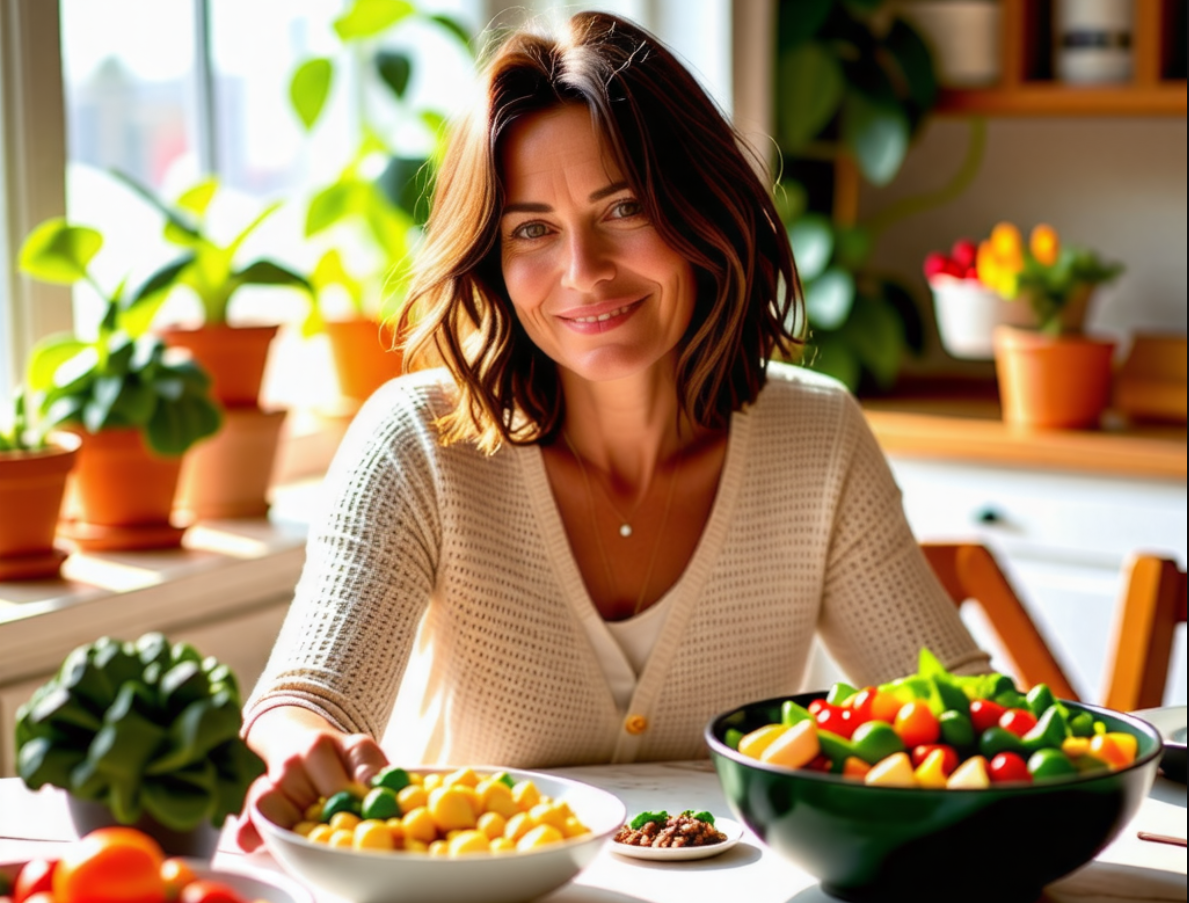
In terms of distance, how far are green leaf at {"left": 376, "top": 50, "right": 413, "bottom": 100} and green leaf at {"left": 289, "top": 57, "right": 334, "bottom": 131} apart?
9 centimetres

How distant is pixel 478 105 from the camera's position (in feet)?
5.23

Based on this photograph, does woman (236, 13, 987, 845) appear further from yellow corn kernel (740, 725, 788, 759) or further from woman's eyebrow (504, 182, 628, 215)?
yellow corn kernel (740, 725, 788, 759)

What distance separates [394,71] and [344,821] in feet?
5.97

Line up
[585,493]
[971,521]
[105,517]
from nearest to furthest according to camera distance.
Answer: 1. [585,493]
2. [105,517]
3. [971,521]

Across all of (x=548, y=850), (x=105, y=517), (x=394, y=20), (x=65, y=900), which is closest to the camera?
(x=65, y=900)

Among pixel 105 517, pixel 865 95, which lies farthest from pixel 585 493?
pixel 865 95

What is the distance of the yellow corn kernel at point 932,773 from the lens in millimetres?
A: 965

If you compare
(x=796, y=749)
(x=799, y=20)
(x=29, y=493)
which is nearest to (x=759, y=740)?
(x=796, y=749)

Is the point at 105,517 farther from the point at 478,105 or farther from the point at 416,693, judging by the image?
the point at 478,105

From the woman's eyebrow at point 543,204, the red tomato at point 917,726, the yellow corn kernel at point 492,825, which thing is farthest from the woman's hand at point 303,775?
the woman's eyebrow at point 543,204

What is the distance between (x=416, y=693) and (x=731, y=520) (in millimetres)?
378

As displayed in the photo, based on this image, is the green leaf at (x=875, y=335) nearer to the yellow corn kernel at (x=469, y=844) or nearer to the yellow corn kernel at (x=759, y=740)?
the yellow corn kernel at (x=759, y=740)

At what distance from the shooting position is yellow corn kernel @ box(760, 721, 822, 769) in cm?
100

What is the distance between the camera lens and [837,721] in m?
1.06
